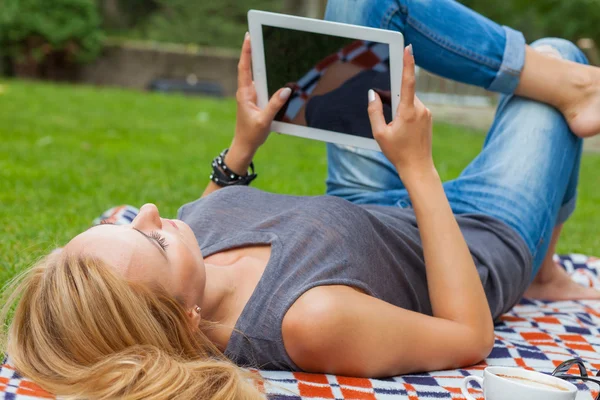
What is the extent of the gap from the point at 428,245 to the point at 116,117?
21.5ft

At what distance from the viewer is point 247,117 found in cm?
243

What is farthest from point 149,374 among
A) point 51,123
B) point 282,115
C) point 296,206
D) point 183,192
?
point 51,123

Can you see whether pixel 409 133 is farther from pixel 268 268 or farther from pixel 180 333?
pixel 180 333

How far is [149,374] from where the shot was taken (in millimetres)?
1548

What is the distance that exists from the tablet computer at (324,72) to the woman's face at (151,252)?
2.25 feet

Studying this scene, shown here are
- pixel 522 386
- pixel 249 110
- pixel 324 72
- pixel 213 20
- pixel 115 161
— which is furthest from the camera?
pixel 213 20

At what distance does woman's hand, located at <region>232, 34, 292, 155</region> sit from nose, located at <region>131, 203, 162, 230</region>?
2.27ft

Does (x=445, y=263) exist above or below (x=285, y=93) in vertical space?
below

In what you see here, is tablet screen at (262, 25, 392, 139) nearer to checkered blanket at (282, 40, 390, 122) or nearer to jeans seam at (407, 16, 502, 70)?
checkered blanket at (282, 40, 390, 122)

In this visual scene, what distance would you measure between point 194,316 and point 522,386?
74 centimetres

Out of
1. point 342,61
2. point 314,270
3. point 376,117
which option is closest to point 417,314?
point 314,270

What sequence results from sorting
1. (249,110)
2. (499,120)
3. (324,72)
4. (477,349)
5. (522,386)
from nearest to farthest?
(522,386), (477,349), (324,72), (249,110), (499,120)

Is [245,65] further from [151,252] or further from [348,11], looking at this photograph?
[151,252]

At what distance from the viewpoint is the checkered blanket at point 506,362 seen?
1786 millimetres
